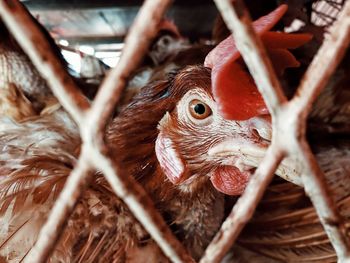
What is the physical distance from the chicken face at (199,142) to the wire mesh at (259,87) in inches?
16.5

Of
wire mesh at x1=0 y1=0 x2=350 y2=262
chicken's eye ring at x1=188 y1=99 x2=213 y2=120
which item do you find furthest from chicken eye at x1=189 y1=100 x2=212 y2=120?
wire mesh at x1=0 y1=0 x2=350 y2=262

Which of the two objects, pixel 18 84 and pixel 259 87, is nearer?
pixel 259 87

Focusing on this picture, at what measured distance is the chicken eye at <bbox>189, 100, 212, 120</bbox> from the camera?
0.87 meters

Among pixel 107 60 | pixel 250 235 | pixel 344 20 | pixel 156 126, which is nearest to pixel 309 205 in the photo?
pixel 250 235

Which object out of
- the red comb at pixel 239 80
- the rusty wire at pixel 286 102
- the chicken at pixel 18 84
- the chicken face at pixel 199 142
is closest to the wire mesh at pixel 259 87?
the rusty wire at pixel 286 102

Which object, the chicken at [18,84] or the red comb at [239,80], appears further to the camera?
the chicken at [18,84]

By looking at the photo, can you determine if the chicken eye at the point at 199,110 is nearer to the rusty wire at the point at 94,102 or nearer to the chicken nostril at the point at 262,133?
the chicken nostril at the point at 262,133

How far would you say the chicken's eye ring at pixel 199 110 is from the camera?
0.87 m

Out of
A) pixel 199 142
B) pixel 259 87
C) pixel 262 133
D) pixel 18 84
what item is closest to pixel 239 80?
pixel 262 133

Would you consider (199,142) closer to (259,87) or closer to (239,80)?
(239,80)

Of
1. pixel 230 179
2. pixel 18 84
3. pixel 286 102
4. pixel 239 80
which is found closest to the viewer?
pixel 286 102

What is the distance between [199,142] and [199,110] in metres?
0.06

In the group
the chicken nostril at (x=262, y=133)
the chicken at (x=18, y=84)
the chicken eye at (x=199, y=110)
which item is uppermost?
the chicken at (x=18, y=84)

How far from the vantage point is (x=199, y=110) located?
0.88 metres
